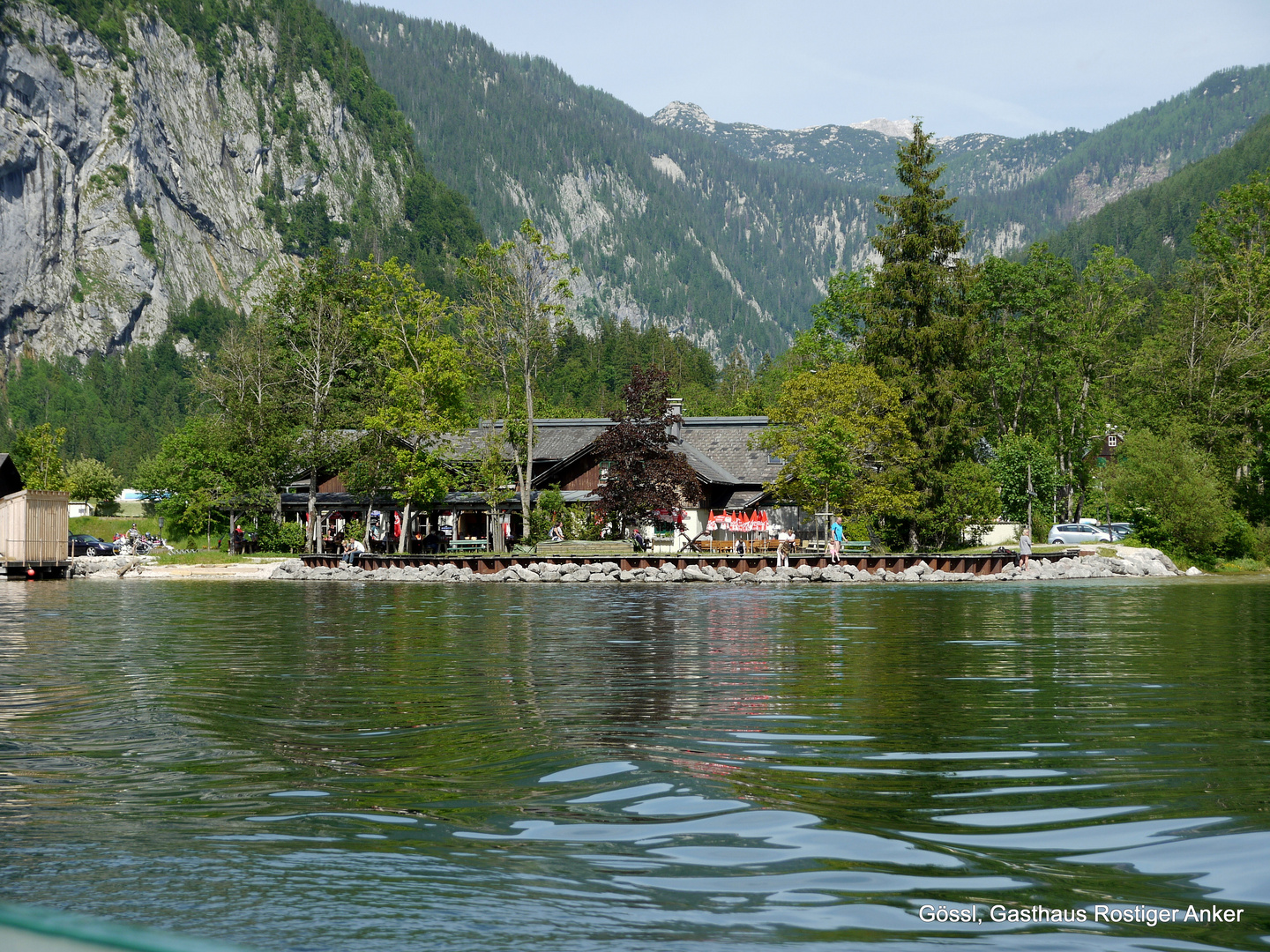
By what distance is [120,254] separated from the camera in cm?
18625

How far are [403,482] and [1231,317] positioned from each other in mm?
47007

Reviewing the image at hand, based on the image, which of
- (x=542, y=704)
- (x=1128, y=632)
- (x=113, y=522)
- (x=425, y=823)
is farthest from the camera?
(x=113, y=522)

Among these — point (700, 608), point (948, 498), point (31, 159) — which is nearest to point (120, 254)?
point (31, 159)

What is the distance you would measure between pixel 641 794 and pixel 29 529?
50826mm

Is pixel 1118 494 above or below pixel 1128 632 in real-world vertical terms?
above

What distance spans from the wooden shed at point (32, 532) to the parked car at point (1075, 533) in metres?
52.5

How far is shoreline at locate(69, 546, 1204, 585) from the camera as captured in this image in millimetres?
42719

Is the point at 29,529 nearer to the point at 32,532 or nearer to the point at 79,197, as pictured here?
the point at 32,532

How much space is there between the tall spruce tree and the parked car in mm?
11355

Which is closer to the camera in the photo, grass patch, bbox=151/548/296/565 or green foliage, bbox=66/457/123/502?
grass patch, bbox=151/548/296/565

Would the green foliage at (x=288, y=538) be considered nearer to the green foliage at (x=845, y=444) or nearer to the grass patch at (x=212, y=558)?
the grass patch at (x=212, y=558)

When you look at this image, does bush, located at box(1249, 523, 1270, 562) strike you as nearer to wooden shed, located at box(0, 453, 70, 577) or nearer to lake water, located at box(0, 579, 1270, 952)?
lake water, located at box(0, 579, 1270, 952)

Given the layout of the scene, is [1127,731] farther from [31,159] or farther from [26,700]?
[31,159]

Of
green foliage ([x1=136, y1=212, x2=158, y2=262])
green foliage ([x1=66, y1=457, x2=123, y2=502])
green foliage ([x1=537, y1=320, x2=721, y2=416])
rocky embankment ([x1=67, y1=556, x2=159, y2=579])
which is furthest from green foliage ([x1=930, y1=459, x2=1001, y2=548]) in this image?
green foliage ([x1=136, y1=212, x2=158, y2=262])
